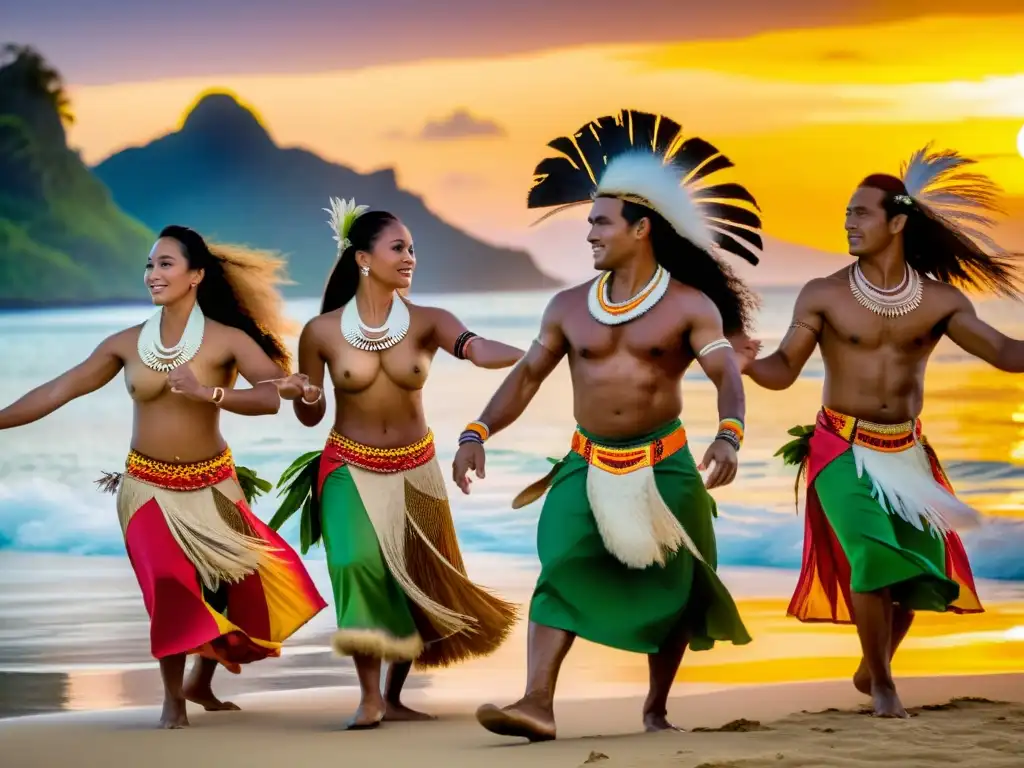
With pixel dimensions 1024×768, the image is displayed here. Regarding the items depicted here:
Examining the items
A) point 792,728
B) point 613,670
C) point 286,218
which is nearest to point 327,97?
point 286,218

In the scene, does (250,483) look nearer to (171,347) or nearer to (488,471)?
(171,347)

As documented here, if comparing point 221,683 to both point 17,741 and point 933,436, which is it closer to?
point 17,741

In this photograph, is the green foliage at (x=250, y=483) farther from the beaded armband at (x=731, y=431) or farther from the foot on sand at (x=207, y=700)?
the beaded armband at (x=731, y=431)

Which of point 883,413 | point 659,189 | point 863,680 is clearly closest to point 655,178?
point 659,189

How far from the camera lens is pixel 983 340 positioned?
6.48 meters

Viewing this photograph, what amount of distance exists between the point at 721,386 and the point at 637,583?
0.62m

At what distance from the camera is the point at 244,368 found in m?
6.54

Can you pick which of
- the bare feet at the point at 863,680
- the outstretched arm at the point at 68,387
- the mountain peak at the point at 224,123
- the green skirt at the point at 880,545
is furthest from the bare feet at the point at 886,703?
the mountain peak at the point at 224,123

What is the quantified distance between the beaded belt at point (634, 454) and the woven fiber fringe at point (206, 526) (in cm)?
118

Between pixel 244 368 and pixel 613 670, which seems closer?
pixel 244 368

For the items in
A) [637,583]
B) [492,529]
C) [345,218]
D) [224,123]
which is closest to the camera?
[637,583]

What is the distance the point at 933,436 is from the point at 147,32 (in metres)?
6.16

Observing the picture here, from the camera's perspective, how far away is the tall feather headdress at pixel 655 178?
20.4 ft

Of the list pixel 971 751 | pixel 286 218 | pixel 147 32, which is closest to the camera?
pixel 971 751
